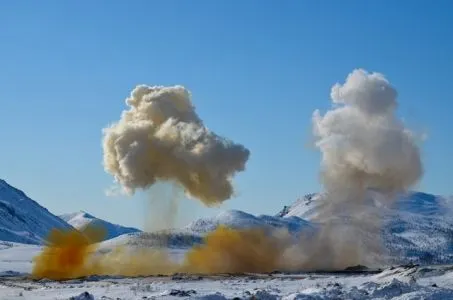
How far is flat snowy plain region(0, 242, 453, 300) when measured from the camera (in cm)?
5709

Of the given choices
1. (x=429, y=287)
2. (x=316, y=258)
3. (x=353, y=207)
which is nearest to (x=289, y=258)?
(x=316, y=258)

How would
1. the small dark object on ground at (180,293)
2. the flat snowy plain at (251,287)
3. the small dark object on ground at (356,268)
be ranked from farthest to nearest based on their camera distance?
the small dark object on ground at (356,268) → the small dark object on ground at (180,293) → the flat snowy plain at (251,287)

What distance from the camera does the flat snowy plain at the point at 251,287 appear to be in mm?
57094

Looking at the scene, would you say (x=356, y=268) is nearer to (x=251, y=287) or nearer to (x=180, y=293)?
(x=251, y=287)

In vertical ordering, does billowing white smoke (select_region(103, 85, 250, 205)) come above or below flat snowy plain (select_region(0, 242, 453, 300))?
above

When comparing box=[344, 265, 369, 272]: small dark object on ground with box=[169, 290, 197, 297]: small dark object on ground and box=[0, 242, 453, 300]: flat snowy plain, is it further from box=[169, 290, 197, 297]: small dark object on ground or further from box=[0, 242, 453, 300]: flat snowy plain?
box=[169, 290, 197, 297]: small dark object on ground

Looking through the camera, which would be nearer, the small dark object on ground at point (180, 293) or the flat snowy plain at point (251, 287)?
the flat snowy plain at point (251, 287)

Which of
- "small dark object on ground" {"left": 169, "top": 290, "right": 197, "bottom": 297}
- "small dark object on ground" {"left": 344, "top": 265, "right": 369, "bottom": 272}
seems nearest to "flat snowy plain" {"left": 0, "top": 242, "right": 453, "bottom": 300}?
"small dark object on ground" {"left": 169, "top": 290, "right": 197, "bottom": 297}

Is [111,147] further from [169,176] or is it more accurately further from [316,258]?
[316,258]

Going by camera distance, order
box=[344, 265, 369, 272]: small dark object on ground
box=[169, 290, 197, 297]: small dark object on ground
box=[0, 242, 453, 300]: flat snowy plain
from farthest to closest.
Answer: box=[344, 265, 369, 272]: small dark object on ground
box=[169, 290, 197, 297]: small dark object on ground
box=[0, 242, 453, 300]: flat snowy plain

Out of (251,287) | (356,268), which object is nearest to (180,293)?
(251,287)

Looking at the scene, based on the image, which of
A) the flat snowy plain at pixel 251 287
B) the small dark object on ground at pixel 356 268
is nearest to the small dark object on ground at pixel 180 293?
the flat snowy plain at pixel 251 287

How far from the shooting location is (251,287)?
69.3 metres

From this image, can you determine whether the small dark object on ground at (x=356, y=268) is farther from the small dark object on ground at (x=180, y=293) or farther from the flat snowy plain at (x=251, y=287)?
the small dark object on ground at (x=180, y=293)
